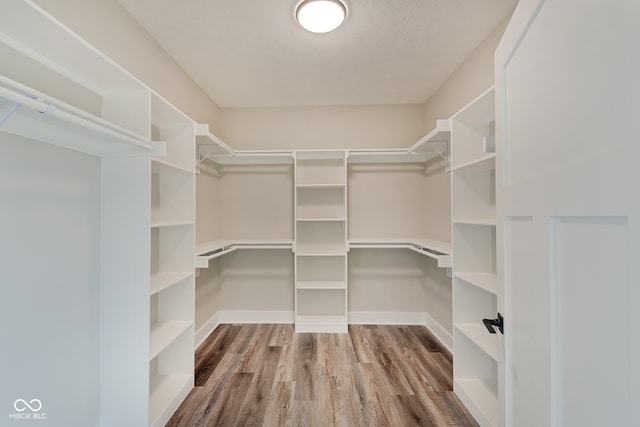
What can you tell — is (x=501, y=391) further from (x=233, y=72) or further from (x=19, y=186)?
(x=233, y=72)

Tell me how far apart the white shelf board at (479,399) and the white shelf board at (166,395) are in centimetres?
186

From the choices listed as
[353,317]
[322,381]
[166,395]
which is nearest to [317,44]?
[322,381]

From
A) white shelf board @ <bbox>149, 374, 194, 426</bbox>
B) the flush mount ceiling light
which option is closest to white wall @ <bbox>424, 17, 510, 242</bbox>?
the flush mount ceiling light

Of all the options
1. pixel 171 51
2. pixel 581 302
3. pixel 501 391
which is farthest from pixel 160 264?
pixel 581 302

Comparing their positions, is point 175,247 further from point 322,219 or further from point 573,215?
point 573,215

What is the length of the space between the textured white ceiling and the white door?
3.82 feet

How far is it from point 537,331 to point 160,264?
212 centimetres

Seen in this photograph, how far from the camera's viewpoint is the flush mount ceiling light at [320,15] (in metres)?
1.63

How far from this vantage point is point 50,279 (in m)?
1.22

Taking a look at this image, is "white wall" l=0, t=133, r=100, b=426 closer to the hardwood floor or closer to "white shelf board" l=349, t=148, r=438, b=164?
the hardwood floor

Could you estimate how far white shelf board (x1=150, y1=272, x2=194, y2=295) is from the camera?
158cm

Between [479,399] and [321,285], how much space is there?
161 centimetres

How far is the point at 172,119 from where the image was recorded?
1.83m

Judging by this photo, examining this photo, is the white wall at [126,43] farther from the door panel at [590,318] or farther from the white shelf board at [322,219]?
the door panel at [590,318]
